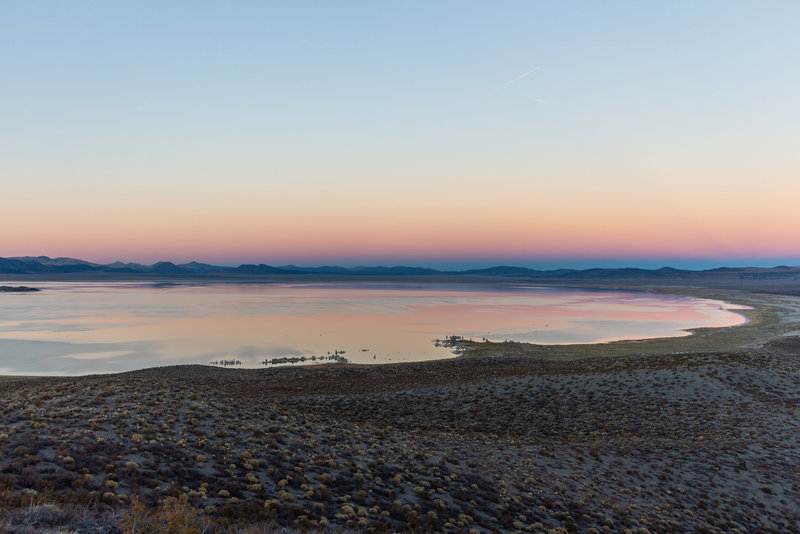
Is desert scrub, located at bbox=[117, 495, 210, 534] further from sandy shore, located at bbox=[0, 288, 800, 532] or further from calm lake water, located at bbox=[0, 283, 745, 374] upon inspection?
calm lake water, located at bbox=[0, 283, 745, 374]

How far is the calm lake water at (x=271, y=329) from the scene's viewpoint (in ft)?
123

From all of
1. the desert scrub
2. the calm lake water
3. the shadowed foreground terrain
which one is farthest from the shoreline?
the desert scrub

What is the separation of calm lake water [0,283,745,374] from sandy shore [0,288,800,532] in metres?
14.6

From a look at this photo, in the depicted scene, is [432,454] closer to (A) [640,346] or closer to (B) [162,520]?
(B) [162,520]

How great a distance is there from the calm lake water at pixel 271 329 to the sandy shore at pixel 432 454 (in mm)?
14636

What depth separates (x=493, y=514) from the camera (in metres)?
9.73

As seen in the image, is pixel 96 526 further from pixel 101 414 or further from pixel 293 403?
pixel 293 403

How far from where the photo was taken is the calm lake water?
37594mm

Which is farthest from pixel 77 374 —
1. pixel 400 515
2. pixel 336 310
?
pixel 336 310

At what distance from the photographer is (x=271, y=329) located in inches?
2076

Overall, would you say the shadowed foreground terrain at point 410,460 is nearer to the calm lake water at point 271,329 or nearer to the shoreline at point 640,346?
the shoreline at point 640,346

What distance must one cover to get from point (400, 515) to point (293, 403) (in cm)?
1340

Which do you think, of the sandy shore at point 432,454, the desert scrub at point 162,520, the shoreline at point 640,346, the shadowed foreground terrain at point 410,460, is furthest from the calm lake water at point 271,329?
the desert scrub at point 162,520

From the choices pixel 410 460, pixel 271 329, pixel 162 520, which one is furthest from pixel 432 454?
pixel 271 329
